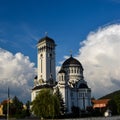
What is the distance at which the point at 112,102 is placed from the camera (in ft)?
390

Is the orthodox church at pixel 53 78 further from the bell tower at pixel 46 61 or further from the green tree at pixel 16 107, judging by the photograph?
the green tree at pixel 16 107

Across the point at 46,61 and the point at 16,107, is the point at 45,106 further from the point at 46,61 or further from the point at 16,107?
the point at 46,61

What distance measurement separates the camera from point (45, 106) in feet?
263

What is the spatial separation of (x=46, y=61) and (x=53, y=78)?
26.2 feet

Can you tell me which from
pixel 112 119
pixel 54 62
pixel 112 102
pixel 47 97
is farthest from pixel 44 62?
pixel 112 119

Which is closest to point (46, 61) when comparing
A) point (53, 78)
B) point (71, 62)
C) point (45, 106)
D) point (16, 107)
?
point (53, 78)

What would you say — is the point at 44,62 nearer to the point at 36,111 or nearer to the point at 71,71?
the point at 71,71

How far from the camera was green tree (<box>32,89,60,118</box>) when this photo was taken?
79.3m

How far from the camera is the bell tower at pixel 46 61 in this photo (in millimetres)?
123812

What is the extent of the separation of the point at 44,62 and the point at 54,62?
612cm

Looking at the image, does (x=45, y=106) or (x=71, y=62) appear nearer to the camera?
(x=45, y=106)

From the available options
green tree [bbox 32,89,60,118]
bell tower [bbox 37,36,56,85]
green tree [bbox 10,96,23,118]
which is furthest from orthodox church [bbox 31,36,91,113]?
green tree [bbox 32,89,60,118]

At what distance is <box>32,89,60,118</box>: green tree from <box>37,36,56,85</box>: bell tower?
40.6m

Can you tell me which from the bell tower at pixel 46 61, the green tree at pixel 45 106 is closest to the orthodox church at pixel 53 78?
the bell tower at pixel 46 61
